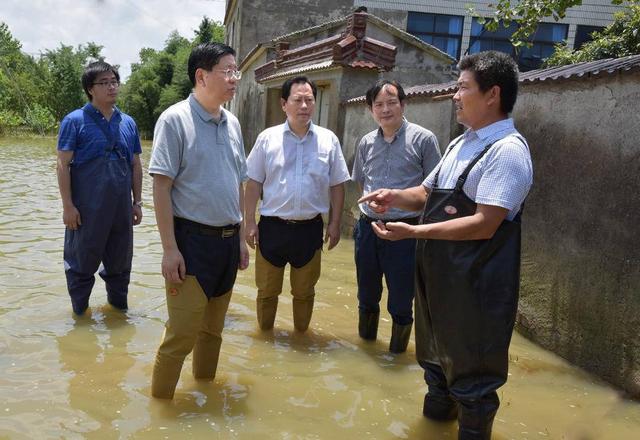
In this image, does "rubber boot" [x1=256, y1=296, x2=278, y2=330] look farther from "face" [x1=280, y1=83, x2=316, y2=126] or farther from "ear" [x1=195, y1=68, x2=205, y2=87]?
"ear" [x1=195, y1=68, x2=205, y2=87]

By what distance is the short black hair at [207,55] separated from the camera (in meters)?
3.30

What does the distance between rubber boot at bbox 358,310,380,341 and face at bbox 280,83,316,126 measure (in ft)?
5.03

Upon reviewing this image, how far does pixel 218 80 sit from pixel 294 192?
1306 millimetres

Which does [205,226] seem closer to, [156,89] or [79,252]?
[79,252]

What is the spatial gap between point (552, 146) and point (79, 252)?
3.74 m

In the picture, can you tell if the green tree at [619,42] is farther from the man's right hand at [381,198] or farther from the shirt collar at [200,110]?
the shirt collar at [200,110]

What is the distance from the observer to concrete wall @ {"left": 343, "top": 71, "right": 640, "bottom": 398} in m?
3.94

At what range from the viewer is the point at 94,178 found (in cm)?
470

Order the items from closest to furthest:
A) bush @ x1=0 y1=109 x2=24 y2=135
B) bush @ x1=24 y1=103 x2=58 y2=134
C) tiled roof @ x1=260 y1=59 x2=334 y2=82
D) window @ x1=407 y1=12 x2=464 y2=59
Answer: tiled roof @ x1=260 y1=59 x2=334 y2=82 → window @ x1=407 y1=12 x2=464 y2=59 → bush @ x1=0 y1=109 x2=24 y2=135 → bush @ x1=24 y1=103 x2=58 y2=134

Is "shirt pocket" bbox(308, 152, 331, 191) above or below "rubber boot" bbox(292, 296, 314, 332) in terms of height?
above

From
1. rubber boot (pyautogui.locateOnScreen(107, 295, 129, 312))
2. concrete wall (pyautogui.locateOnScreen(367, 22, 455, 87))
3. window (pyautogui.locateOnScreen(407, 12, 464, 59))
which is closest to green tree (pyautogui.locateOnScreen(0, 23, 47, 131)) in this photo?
window (pyautogui.locateOnScreen(407, 12, 464, 59))

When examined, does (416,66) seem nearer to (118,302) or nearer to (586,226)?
(586,226)

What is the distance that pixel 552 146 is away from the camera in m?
4.80

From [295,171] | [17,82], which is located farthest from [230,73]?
[17,82]
